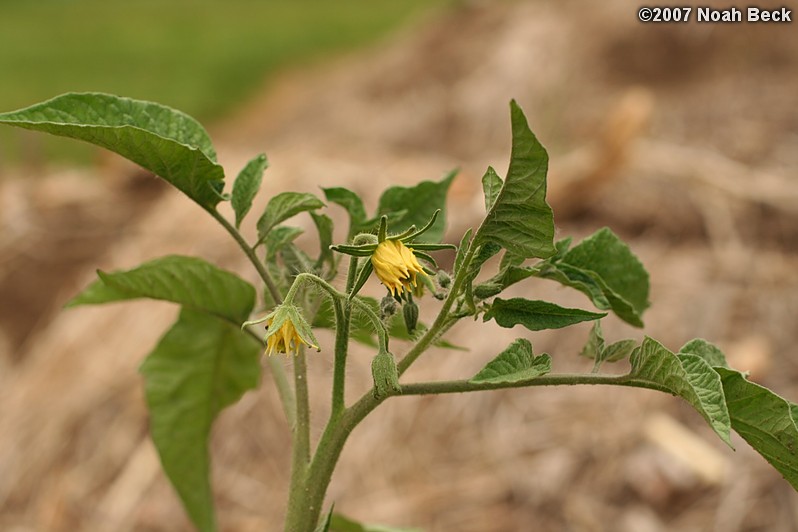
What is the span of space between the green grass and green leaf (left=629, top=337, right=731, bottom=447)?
6351 mm

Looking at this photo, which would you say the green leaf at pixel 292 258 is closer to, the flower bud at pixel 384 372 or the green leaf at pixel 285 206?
the green leaf at pixel 285 206

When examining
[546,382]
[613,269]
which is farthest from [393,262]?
[613,269]

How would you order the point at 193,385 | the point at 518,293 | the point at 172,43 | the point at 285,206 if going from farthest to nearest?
the point at 172,43, the point at 518,293, the point at 193,385, the point at 285,206

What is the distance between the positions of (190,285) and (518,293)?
5.90 ft

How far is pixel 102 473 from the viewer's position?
226 cm

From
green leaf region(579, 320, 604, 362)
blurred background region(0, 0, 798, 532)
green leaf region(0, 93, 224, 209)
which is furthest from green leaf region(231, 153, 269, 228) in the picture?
blurred background region(0, 0, 798, 532)

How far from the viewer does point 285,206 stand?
600 mm

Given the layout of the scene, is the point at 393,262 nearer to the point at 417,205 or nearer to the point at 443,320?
the point at 443,320

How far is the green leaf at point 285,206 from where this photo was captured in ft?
1.96

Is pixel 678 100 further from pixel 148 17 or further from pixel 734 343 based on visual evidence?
pixel 148 17

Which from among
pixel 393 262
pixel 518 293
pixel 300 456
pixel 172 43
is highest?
pixel 172 43

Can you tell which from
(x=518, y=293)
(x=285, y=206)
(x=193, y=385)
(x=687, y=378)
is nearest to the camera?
(x=687, y=378)

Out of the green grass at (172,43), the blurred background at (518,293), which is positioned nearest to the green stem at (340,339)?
the blurred background at (518,293)

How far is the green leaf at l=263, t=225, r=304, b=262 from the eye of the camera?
2.06 feet
